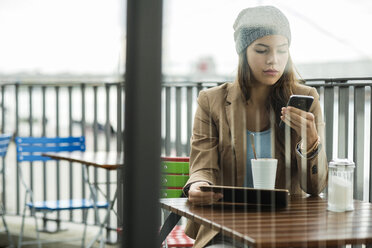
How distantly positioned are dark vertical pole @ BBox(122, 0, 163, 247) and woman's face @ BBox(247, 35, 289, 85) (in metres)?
1.43

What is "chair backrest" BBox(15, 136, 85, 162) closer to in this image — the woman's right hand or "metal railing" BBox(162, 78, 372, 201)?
"metal railing" BBox(162, 78, 372, 201)

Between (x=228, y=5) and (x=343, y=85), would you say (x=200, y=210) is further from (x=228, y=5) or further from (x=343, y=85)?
(x=343, y=85)

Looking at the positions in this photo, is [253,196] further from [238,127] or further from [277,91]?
[277,91]

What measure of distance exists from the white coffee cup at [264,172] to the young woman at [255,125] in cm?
23

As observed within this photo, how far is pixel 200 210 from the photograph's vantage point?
64.9 inches

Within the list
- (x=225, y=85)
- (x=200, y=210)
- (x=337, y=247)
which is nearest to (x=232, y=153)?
(x=225, y=85)

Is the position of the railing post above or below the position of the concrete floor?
above

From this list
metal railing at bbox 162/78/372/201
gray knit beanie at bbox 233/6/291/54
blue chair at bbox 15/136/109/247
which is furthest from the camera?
blue chair at bbox 15/136/109/247

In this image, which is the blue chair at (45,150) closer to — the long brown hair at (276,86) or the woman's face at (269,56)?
the long brown hair at (276,86)

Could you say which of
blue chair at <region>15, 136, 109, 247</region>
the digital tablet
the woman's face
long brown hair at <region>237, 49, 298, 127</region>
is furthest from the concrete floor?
the digital tablet

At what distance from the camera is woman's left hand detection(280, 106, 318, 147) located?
177 centimetres

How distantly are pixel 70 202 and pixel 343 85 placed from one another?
227 cm

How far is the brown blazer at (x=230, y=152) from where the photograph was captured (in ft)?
6.48

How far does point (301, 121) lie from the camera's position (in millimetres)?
1794
